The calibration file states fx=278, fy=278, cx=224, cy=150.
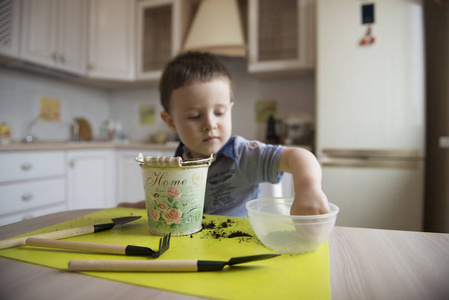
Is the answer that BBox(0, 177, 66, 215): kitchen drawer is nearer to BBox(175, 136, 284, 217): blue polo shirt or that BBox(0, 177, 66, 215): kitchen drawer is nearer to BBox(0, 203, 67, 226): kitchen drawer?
BBox(0, 203, 67, 226): kitchen drawer

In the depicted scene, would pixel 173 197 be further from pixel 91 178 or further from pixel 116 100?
pixel 116 100

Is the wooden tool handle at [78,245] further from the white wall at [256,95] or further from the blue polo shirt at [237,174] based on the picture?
the white wall at [256,95]

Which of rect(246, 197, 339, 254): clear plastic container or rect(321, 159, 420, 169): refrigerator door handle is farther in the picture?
rect(321, 159, 420, 169): refrigerator door handle

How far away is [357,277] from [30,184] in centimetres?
202

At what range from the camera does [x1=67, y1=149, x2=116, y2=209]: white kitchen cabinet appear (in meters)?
2.09

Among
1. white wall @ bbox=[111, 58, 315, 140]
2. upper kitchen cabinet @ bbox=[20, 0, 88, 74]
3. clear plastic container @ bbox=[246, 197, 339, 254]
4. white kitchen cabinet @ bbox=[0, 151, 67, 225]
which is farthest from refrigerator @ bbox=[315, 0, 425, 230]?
upper kitchen cabinet @ bbox=[20, 0, 88, 74]

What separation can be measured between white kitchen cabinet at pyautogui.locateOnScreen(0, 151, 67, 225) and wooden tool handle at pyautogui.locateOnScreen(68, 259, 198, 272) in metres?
1.71

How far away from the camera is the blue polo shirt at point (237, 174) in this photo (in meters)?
0.76

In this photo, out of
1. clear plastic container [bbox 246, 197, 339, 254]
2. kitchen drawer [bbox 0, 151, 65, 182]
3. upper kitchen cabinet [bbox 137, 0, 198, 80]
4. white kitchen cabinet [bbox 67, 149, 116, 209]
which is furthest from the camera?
upper kitchen cabinet [bbox 137, 0, 198, 80]

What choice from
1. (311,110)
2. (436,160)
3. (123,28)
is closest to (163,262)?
(436,160)

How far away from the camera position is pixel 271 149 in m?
0.75

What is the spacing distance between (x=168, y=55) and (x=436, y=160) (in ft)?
7.40

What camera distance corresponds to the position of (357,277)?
0.33 m

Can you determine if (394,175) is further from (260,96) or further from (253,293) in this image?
(253,293)
